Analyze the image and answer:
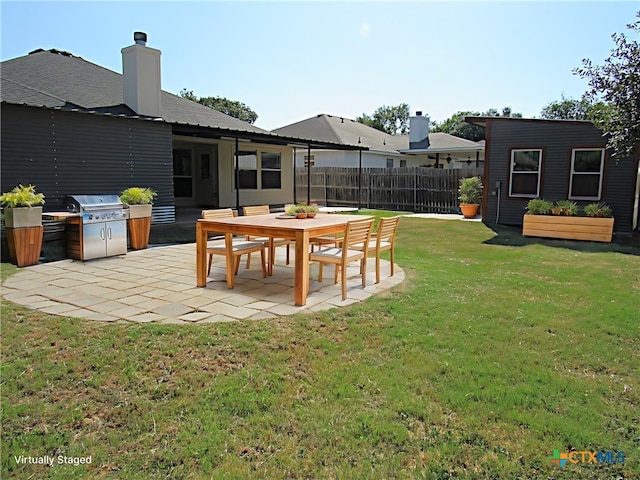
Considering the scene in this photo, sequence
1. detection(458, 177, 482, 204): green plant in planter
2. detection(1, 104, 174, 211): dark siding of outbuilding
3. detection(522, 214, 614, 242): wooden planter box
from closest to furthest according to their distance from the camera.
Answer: detection(1, 104, 174, 211): dark siding of outbuilding → detection(522, 214, 614, 242): wooden planter box → detection(458, 177, 482, 204): green plant in planter

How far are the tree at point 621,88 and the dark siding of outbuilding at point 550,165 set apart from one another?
1.74 m

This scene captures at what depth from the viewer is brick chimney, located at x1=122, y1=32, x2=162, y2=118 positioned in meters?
9.81

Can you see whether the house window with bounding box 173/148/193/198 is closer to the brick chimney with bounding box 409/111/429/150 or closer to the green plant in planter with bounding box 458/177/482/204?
the green plant in planter with bounding box 458/177/482/204

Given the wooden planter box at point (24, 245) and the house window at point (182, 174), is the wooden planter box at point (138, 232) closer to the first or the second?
the wooden planter box at point (24, 245)

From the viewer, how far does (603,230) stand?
374 inches

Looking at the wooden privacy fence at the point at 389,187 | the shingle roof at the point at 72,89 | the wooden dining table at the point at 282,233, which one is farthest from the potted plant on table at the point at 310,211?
the wooden privacy fence at the point at 389,187

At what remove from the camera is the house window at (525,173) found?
12.2m

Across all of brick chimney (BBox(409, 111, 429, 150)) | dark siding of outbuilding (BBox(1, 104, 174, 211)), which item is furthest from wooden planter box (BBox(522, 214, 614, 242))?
brick chimney (BBox(409, 111, 429, 150))

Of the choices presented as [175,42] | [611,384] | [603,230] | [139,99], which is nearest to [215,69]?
[175,42]

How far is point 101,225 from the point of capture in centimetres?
678

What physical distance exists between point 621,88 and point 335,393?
32.8 feet

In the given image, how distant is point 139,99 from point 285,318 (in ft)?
26.5

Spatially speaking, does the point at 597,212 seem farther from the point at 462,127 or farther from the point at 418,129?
the point at 462,127

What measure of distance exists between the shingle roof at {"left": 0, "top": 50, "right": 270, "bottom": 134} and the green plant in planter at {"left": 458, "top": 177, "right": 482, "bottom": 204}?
25.0 ft
